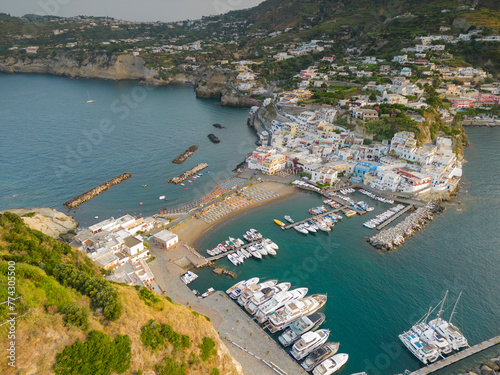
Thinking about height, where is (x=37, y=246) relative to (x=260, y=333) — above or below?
above

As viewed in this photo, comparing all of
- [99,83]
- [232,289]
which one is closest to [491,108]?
[232,289]

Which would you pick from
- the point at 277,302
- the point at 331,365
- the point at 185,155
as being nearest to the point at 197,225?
the point at 277,302

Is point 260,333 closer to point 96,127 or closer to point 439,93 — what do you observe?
point 96,127

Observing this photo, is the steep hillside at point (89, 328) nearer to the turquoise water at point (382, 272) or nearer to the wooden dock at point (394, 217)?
the turquoise water at point (382, 272)

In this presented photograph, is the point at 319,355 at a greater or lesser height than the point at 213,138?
lesser

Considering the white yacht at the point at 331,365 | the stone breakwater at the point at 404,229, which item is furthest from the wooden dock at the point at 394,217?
the white yacht at the point at 331,365

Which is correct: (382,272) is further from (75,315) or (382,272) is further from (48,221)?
(48,221)
